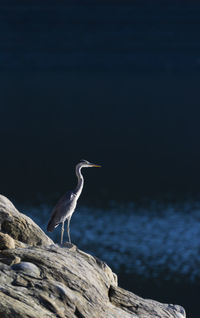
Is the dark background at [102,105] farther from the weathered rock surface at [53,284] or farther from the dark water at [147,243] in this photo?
the weathered rock surface at [53,284]

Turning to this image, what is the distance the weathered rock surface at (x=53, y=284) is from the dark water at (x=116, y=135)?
1867cm

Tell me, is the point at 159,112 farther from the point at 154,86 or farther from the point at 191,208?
the point at 191,208

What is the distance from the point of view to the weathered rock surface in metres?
10.6

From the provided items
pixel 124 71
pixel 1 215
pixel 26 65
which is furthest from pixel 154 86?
pixel 1 215

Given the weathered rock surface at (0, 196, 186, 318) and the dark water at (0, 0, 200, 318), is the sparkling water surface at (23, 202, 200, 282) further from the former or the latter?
the weathered rock surface at (0, 196, 186, 318)

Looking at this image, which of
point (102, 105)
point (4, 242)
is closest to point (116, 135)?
point (102, 105)

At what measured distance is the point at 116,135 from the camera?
64000mm

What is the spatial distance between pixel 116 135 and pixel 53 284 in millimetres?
53035

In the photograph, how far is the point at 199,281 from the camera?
31.5 metres

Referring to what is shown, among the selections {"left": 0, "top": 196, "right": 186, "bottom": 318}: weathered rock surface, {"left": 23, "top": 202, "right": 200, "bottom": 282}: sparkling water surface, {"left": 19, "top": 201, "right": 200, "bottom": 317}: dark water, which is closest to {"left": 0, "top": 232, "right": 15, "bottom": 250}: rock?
{"left": 0, "top": 196, "right": 186, "bottom": 318}: weathered rock surface

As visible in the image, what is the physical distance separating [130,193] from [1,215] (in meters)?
32.3

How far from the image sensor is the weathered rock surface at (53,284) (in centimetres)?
1062

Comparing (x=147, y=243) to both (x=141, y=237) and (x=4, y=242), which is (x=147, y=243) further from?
(x=4, y=242)

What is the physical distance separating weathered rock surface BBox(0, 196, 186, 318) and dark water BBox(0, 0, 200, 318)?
18.7 meters
